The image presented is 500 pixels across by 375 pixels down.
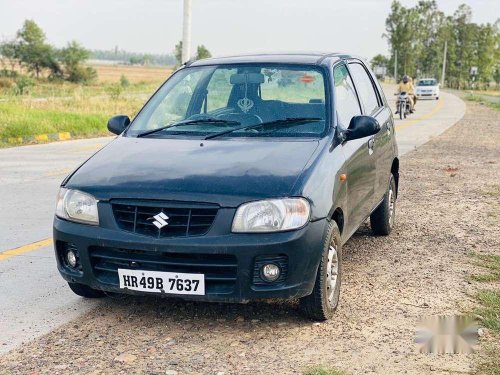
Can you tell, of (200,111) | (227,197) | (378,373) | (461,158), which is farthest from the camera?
(461,158)

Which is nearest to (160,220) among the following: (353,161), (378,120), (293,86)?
(353,161)

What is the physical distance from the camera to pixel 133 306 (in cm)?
490

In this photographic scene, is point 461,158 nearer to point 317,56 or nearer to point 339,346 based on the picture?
point 317,56

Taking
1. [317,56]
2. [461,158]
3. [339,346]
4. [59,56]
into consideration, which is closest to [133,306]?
[339,346]

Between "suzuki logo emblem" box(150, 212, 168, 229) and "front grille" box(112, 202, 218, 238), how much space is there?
0.01 metres

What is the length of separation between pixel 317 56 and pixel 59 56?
67.7 m

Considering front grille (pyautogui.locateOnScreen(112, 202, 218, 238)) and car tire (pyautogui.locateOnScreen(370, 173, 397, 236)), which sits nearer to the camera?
front grille (pyautogui.locateOnScreen(112, 202, 218, 238))

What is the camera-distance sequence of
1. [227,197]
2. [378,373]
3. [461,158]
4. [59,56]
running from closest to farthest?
[378,373] → [227,197] → [461,158] → [59,56]

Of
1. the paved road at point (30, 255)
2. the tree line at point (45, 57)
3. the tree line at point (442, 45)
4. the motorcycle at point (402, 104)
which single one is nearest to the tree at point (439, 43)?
the tree line at point (442, 45)

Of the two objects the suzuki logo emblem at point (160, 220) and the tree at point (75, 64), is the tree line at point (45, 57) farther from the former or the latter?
the suzuki logo emblem at point (160, 220)

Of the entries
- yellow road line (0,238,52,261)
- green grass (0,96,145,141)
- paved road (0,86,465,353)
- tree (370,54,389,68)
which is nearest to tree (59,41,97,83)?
green grass (0,96,145,141)

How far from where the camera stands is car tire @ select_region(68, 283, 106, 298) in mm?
4930

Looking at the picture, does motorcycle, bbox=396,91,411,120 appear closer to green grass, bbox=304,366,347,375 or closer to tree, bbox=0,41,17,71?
green grass, bbox=304,366,347,375

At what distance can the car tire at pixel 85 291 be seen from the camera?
16.2 ft
